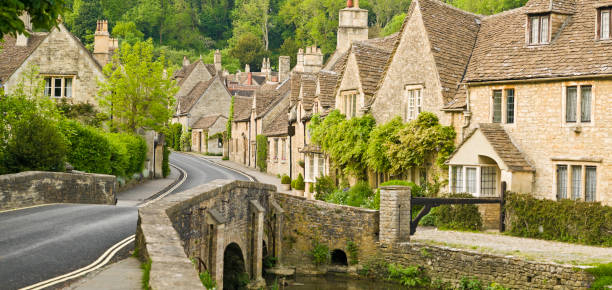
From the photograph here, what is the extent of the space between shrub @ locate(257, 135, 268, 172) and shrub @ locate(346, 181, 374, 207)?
2594 centimetres

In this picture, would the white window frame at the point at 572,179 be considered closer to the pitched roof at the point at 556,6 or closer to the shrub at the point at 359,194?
the pitched roof at the point at 556,6

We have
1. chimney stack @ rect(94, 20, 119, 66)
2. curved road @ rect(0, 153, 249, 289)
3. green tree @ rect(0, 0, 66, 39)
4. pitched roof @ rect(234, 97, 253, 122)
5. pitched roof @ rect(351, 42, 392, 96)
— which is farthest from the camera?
pitched roof @ rect(234, 97, 253, 122)

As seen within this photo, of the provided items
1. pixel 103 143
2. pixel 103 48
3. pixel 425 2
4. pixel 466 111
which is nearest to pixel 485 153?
pixel 466 111

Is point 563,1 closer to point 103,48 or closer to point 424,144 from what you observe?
point 424,144

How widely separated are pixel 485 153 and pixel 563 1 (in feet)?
21.6

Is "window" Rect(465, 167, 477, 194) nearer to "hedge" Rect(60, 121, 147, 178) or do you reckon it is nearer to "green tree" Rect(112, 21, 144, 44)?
"hedge" Rect(60, 121, 147, 178)

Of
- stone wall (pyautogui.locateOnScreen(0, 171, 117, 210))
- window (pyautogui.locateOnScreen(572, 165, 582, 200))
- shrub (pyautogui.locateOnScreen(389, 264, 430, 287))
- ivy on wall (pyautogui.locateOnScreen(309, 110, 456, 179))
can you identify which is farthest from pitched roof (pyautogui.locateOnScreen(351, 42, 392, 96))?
stone wall (pyautogui.locateOnScreen(0, 171, 117, 210))

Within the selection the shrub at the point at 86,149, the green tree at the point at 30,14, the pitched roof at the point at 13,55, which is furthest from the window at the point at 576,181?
the pitched roof at the point at 13,55

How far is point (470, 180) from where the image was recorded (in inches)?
1218

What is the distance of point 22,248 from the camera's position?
16.4 m

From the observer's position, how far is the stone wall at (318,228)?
Answer: 30.1 meters

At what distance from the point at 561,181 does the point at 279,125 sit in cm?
3293

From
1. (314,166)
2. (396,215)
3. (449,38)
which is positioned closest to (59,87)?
(314,166)

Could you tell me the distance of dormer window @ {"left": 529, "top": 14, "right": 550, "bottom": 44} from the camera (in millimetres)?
30575
